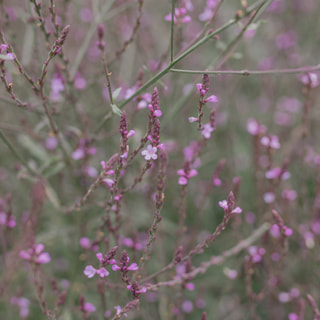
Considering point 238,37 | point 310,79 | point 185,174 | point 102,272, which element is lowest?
point 102,272

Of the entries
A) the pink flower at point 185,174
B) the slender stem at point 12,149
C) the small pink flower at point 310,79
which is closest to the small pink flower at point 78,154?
the slender stem at point 12,149

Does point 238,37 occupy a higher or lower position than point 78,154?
higher

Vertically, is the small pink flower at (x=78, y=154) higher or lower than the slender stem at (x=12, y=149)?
higher

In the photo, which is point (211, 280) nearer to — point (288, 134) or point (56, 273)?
point (56, 273)

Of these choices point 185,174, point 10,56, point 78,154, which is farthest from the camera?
point 78,154

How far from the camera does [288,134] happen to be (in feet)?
9.50

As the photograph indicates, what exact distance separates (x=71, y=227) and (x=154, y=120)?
1.05 metres

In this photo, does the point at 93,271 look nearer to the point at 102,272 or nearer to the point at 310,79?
the point at 102,272

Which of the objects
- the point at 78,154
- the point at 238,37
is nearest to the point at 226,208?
the point at 238,37

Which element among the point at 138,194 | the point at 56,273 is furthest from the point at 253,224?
the point at 56,273

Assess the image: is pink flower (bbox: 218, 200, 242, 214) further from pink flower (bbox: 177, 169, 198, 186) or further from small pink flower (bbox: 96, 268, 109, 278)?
small pink flower (bbox: 96, 268, 109, 278)

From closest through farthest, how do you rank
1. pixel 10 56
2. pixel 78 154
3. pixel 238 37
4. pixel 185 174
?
1. pixel 10 56
2. pixel 185 174
3. pixel 238 37
4. pixel 78 154

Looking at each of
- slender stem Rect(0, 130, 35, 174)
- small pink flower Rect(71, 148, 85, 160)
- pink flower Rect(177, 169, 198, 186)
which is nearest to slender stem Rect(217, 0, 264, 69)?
pink flower Rect(177, 169, 198, 186)

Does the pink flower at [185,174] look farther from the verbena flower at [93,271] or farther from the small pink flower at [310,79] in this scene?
the small pink flower at [310,79]
